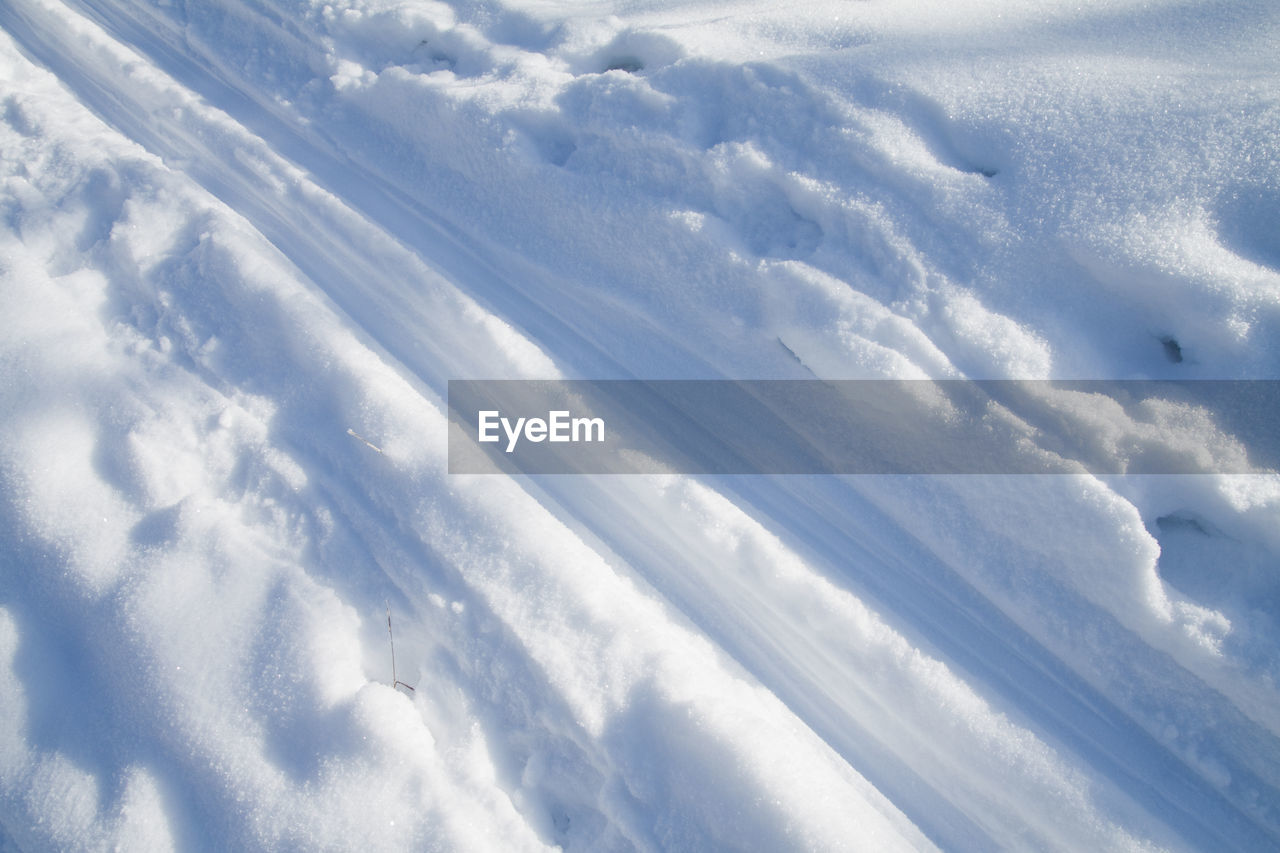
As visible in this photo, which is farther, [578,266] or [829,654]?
[578,266]

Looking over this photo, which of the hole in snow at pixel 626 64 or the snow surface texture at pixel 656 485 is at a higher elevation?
the hole in snow at pixel 626 64

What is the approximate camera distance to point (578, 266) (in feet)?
8.29

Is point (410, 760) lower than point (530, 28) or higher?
lower

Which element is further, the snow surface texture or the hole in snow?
the hole in snow

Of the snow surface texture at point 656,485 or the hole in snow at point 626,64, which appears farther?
the hole in snow at point 626,64

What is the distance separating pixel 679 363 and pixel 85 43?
354 centimetres

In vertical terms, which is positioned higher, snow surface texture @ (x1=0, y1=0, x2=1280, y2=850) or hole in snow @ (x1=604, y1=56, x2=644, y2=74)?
hole in snow @ (x1=604, y1=56, x2=644, y2=74)

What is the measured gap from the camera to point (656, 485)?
217cm

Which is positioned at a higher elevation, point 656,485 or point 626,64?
point 626,64

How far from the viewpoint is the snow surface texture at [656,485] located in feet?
5.77

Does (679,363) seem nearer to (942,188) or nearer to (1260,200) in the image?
(942,188)

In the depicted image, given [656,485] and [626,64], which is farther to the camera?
[626,64]

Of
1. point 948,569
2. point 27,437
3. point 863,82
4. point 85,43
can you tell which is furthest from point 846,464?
point 85,43

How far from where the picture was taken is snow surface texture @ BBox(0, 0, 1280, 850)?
69.3 inches
